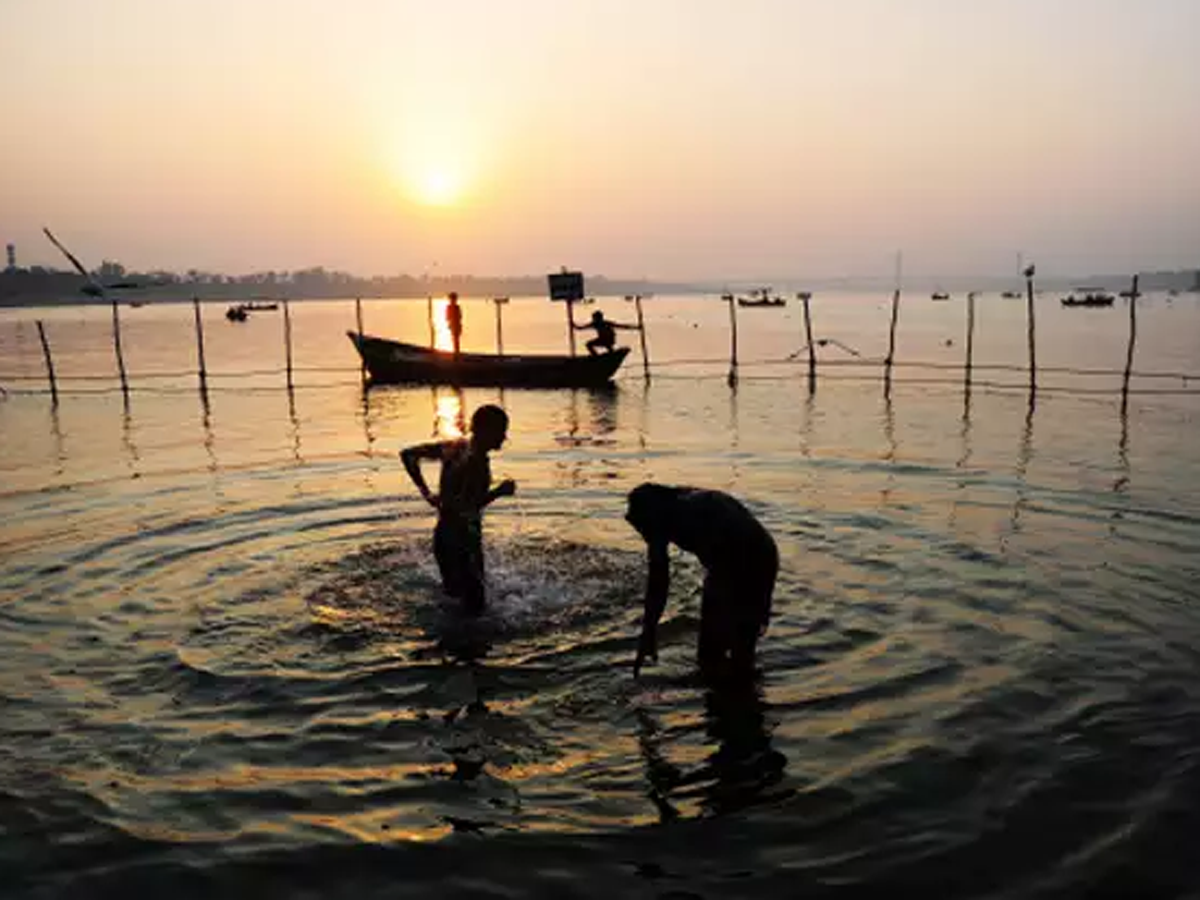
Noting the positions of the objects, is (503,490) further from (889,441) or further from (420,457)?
(889,441)

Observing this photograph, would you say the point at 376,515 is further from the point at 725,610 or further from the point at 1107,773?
the point at 1107,773

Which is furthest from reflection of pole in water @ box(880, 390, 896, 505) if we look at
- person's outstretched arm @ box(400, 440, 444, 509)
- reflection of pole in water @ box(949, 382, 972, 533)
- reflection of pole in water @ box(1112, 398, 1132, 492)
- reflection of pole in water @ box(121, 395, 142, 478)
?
reflection of pole in water @ box(121, 395, 142, 478)

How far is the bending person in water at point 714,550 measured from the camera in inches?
219

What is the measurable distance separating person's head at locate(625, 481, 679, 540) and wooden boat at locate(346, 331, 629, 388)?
76.8 feet

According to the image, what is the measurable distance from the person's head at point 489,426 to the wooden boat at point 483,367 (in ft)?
71.7

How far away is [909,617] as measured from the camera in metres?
7.77

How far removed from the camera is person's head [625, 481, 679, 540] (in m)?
5.50

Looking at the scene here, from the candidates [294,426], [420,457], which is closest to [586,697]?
[420,457]

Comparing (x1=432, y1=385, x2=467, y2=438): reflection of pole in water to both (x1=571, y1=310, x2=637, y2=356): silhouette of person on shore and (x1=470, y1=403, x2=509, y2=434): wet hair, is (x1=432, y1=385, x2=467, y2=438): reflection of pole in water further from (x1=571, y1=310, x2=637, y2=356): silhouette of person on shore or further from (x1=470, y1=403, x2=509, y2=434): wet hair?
(x1=470, y1=403, x2=509, y2=434): wet hair

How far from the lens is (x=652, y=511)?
5.52m

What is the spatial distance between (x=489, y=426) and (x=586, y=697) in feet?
6.82

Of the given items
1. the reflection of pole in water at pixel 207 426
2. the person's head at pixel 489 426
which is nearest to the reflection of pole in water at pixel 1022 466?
the person's head at pixel 489 426

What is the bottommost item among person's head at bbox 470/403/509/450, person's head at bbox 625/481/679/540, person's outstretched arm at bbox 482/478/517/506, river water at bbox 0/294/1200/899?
river water at bbox 0/294/1200/899

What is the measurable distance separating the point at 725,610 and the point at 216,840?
3286mm
